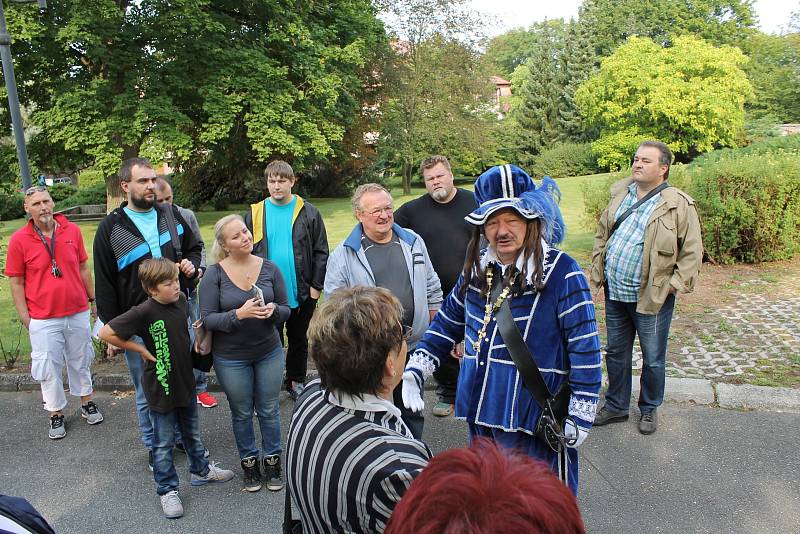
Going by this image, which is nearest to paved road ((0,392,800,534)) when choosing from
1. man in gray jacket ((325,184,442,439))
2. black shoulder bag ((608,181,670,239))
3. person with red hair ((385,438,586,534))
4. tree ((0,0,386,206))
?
man in gray jacket ((325,184,442,439))

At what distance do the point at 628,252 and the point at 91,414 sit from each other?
14.7ft

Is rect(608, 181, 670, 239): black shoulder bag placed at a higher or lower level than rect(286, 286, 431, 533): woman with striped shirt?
higher

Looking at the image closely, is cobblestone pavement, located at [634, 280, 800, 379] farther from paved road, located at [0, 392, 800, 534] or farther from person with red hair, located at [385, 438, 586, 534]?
person with red hair, located at [385, 438, 586, 534]

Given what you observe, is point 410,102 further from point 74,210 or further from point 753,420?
point 753,420

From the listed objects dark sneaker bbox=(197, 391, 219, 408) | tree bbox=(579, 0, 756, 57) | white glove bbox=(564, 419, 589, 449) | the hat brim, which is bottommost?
dark sneaker bbox=(197, 391, 219, 408)

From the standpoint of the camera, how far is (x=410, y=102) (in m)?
30.6

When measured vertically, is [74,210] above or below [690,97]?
below

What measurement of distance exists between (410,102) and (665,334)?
27.5m

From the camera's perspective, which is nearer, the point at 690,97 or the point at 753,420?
the point at 753,420

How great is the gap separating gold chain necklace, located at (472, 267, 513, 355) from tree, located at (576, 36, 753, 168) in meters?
33.1

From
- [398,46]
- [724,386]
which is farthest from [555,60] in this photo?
[724,386]

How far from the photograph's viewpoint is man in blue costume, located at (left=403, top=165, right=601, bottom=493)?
2549 mm

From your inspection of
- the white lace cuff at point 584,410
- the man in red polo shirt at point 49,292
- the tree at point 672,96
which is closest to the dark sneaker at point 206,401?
the man in red polo shirt at point 49,292

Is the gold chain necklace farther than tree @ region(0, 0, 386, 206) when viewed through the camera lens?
No
